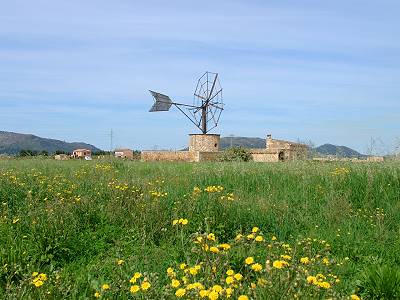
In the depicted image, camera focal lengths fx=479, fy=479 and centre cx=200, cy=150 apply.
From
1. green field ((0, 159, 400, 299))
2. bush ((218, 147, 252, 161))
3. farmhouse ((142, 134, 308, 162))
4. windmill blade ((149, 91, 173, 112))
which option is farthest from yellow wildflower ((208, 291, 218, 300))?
windmill blade ((149, 91, 173, 112))

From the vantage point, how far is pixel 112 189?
7914 mm

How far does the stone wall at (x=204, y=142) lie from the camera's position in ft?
134

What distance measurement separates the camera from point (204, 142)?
135 feet

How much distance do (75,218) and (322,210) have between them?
396 cm

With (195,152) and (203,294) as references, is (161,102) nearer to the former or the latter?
(195,152)

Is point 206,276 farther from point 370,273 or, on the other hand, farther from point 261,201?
point 261,201

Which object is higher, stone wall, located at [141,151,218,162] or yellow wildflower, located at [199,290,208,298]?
stone wall, located at [141,151,218,162]

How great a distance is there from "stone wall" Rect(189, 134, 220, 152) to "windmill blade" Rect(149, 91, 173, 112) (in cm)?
764

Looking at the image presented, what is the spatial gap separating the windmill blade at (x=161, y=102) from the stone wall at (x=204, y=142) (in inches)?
301

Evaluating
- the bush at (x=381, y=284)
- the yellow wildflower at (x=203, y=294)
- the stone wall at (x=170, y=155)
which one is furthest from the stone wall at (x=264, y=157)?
the yellow wildflower at (x=203, y=294)

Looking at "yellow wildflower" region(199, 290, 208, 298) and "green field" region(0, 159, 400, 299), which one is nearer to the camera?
"yellow wildflower" region(199, 290, 208, 298)

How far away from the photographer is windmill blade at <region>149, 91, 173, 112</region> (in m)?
47.3

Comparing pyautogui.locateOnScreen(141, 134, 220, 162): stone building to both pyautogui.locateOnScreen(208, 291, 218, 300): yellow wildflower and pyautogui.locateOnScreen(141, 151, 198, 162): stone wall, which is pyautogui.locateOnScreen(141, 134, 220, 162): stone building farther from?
pyautogui.locateOnScreen(208, 291, 218, 300): yellow wildflower

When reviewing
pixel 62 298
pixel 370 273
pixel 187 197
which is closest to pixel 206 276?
pixel 62 298
